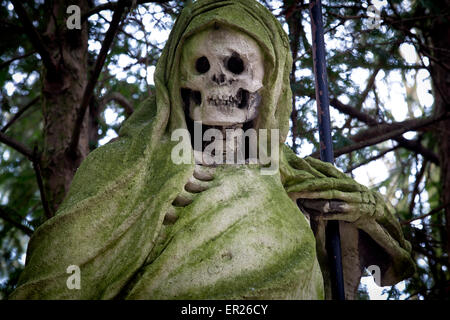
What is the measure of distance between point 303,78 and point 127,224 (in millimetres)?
3287

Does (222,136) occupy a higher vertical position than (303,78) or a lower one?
lower

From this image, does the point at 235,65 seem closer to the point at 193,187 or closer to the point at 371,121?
the point at 193,187

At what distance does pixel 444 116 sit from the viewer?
20.2 feet

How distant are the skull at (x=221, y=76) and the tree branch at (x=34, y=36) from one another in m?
1.64

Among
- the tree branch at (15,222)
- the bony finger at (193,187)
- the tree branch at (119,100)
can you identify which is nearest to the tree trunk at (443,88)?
the tree branch at (119,100)

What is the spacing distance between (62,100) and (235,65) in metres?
2.36

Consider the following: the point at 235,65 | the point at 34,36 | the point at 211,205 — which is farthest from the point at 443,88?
the point at 211,205

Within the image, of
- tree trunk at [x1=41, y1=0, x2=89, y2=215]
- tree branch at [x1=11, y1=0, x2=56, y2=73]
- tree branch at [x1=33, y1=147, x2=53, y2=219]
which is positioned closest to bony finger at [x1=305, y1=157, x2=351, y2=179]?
tree branch at [x1=33, y1=147, x2=53, y2=219]

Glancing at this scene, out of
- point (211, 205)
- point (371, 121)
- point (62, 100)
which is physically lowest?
point (211, 205)

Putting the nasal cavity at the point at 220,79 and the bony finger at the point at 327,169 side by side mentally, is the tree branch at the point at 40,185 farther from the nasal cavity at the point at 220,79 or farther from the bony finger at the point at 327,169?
the bony finger at the point at 327,169

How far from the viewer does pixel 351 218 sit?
3.67 m

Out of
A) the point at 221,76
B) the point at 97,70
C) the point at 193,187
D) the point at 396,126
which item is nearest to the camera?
the point at 193,187
